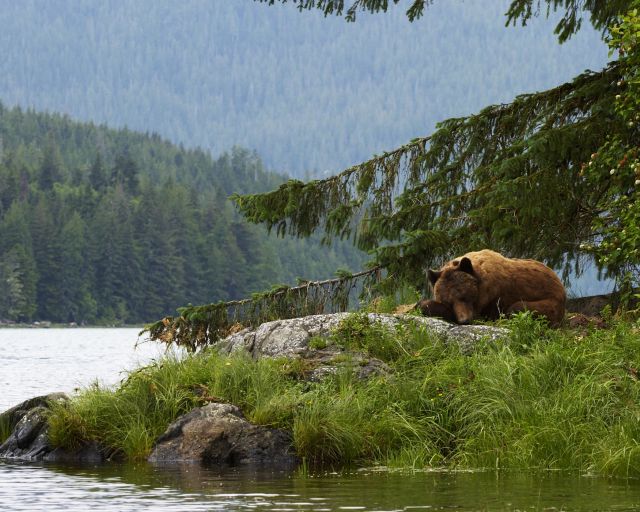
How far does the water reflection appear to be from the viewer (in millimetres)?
10117

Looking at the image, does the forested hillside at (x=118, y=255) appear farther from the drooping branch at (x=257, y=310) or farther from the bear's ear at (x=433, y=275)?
the bear's ear at (x=433, y=275)

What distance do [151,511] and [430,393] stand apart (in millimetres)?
4928

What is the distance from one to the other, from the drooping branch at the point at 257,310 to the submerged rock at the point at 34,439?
5.86 meters

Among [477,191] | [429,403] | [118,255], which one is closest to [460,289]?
[429,403]

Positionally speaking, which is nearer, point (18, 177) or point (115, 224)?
point (115, 224)

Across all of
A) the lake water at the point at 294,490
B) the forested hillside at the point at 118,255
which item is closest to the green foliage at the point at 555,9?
the lake water at the point at 294,490

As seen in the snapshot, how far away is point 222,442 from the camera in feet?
44.2

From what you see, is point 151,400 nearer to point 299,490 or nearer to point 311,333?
point 311,333

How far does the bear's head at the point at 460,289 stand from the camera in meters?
16.3

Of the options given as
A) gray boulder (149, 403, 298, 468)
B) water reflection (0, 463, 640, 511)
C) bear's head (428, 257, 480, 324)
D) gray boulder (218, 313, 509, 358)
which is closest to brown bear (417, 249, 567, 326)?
bear's head (428, 257, 480, 324)

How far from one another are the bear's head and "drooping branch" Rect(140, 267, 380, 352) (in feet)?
16.8

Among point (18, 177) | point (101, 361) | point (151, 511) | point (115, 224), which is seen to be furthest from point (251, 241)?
point (151, 511)

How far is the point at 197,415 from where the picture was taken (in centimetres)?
1374

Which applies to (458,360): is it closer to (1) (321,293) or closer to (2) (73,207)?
(1) (321,293)
